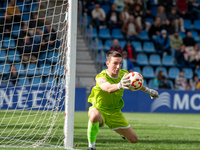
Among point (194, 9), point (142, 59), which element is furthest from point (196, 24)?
point (142, 59)

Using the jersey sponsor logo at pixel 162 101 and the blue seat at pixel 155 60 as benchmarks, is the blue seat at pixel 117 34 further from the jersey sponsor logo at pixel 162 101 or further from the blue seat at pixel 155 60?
the jersey sponsor logo at pixel 162 101

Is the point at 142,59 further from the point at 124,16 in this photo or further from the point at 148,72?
the point at 124,16

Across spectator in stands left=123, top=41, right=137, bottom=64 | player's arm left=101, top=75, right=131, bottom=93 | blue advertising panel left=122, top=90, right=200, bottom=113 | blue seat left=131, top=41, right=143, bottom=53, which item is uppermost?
blue seat left=131, top=41, right=143, bottom=53

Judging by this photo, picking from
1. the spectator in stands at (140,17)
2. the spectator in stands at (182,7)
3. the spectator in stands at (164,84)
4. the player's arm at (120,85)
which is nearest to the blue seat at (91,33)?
the spectator in stands at (140,17)

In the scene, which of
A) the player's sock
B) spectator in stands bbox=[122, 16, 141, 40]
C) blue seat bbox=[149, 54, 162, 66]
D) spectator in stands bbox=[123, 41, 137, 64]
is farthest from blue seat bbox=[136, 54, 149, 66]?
the player's sock

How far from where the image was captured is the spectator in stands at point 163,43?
A: 16.7 m

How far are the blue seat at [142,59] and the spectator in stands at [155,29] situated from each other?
1.17 meters

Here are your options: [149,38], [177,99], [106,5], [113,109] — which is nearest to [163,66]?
[149,38]

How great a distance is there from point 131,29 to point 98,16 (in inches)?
71.6

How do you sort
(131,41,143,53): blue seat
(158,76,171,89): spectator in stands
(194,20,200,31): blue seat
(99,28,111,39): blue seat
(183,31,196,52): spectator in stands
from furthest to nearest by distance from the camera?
1. (194,20,200,31): blue seat
2. (99,28,111,39): blue seat
3. (131,41,143,53): blue seat
4. (183,31,196,52): spectator in stands
5. (158,76,171,89): spectator in stands

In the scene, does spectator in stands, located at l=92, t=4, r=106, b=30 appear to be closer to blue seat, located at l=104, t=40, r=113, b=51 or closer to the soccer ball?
blue seat, located at l=104, t=40, r=113, b=51

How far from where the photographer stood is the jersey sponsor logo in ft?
47.0

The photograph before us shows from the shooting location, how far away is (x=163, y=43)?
16.8 m

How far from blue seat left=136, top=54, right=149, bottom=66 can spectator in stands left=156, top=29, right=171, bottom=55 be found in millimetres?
816
